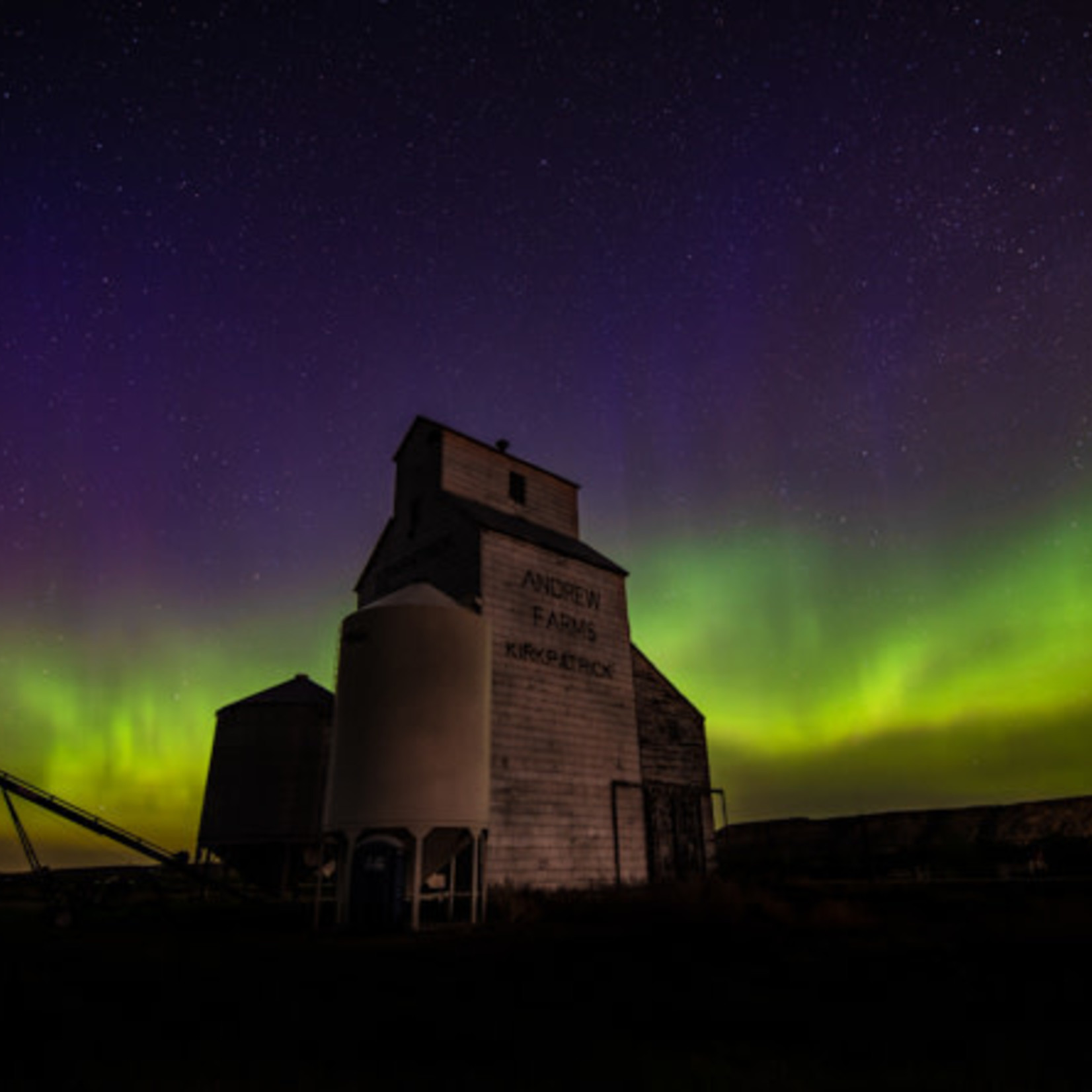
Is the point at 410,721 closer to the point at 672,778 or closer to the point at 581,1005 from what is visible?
the point at 581,1005

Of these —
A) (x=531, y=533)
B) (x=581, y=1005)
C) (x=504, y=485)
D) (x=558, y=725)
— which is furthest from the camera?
(x=504, y=485)

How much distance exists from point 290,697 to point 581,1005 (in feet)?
60.3

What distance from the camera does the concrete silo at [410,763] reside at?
49.9 ft

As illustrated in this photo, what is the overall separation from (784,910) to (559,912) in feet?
17.6

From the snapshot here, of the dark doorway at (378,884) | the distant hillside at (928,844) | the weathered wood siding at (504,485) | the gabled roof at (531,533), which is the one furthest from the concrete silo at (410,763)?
the distant hillside at (928,844)

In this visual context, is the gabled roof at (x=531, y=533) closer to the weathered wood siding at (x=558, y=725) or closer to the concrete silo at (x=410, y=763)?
the weathered wood siding at (x=558, y=725)

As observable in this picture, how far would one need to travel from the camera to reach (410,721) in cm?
1578

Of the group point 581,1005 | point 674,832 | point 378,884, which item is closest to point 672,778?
point 674,832

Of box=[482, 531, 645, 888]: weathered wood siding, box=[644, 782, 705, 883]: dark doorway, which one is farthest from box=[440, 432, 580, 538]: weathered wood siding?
box=[644, 782, 705, 883]: dark doorway

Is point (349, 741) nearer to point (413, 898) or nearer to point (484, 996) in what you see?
point (413, 898)

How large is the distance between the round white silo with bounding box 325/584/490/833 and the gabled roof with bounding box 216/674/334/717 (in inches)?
300

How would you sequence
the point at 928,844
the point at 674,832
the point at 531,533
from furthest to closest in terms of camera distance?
the point at 928,844
the point at 531,533
the point at 674,832

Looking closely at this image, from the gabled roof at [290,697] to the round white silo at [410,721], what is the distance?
25.0ft

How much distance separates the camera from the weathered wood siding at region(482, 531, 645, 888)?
18203 mm
